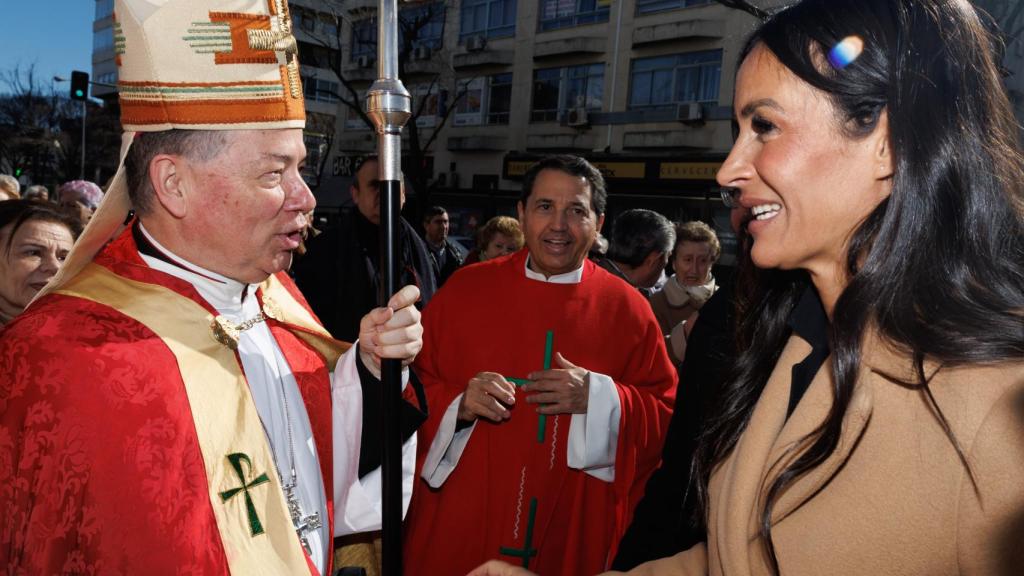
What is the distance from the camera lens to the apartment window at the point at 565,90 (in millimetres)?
23594

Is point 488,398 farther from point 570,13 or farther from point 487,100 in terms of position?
point 487,100

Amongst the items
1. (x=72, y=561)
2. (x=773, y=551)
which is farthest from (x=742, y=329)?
(x=72, y=561)

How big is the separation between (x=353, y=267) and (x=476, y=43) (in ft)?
74.0

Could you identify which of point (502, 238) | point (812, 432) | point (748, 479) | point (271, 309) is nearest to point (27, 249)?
point (271, 309)

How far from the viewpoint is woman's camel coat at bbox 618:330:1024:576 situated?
4.29ft

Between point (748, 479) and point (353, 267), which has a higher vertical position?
point (748, 479)

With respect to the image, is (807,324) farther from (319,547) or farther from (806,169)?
(319,547)

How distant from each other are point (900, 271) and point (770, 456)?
465 mm

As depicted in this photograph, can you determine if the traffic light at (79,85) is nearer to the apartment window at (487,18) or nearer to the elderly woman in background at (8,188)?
the apartment window at (487,18)

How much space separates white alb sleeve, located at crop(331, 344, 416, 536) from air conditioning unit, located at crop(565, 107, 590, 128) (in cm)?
2163

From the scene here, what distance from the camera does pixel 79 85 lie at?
23891mm

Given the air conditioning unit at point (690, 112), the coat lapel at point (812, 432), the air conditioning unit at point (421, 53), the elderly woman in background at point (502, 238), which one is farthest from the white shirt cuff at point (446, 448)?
the air conditioning unit at point (421, 53)

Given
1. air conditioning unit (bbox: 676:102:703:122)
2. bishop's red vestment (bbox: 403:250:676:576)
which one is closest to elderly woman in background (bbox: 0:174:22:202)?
bishop's red vestment (bbox: 403:250:676:576)

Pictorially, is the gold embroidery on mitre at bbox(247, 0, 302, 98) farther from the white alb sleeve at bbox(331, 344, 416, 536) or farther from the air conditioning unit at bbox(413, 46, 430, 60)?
the air conditioning unit at bbox(413, 46, 430, 60)
